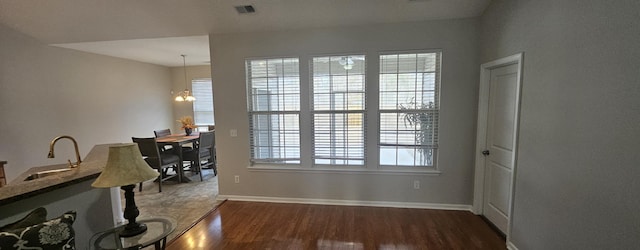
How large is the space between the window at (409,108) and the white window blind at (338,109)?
0.30m

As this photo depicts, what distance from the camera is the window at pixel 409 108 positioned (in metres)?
3.22

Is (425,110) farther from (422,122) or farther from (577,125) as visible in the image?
(577,125)

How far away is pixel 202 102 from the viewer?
6746mm

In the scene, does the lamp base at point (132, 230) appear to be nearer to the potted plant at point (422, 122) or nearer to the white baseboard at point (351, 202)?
the white baseboard at point (351, 202)

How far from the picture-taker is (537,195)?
210 cm

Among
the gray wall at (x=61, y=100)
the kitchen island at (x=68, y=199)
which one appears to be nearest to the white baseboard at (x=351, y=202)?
the kitchen island at (x=68, y=199)

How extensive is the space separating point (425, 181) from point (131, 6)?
4.28m

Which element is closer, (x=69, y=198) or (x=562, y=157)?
(x=69, y=198)

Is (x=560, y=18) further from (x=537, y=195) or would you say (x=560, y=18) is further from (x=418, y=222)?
(x=418, y=222)

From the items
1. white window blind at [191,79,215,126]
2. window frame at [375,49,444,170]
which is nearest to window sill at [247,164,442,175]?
window frame at [375,49,444,170]

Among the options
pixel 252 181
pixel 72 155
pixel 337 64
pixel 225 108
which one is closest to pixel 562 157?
pixel 337 64

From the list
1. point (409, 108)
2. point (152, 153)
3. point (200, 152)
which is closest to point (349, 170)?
point (409, 108)

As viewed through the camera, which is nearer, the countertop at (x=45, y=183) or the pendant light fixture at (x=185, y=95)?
the countertop at (x=45, y=183)

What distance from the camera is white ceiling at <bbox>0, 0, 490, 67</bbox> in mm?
2902
